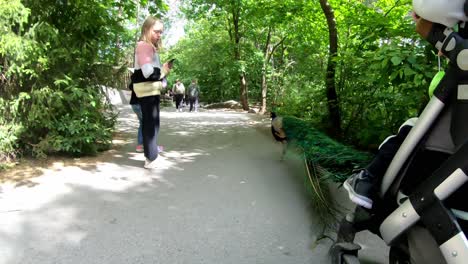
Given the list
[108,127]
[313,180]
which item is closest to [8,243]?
[313,180]

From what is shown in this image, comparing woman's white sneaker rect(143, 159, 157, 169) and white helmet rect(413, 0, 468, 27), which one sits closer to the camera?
white helmet rect(413, 0, 468, 27)

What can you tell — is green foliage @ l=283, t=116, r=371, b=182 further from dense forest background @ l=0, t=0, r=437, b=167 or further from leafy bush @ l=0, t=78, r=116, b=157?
leafy bush @ l=0, t=78, r=116, b=157

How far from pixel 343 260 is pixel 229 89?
81.2 ft

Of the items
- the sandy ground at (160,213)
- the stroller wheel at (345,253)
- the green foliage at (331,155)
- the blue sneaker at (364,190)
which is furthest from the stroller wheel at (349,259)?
the green foliage at (331,155)

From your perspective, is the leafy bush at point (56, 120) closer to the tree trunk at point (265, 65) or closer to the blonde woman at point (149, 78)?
the blonde woman at point (149, 78)

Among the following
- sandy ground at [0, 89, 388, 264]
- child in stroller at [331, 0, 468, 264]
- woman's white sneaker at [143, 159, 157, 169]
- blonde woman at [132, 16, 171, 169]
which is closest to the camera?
child in stroller at [331, 0, 468, 264]

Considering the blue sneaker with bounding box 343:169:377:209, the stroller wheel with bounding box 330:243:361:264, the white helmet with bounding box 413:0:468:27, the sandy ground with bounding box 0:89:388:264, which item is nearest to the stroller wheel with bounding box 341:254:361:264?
the stroller wheel with bounding box 330:243:361:264

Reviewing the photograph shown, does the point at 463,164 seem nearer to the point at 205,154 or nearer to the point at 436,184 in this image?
the point at 436,184

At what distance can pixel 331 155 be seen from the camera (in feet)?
11.9

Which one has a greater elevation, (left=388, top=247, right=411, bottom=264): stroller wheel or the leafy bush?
the leafy bush

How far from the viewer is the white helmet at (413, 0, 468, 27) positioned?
5.52 feet

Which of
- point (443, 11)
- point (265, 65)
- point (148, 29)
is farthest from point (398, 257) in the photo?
point (265, 65)

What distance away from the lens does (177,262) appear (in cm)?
294

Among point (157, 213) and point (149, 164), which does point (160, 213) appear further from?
point (149, 164)
